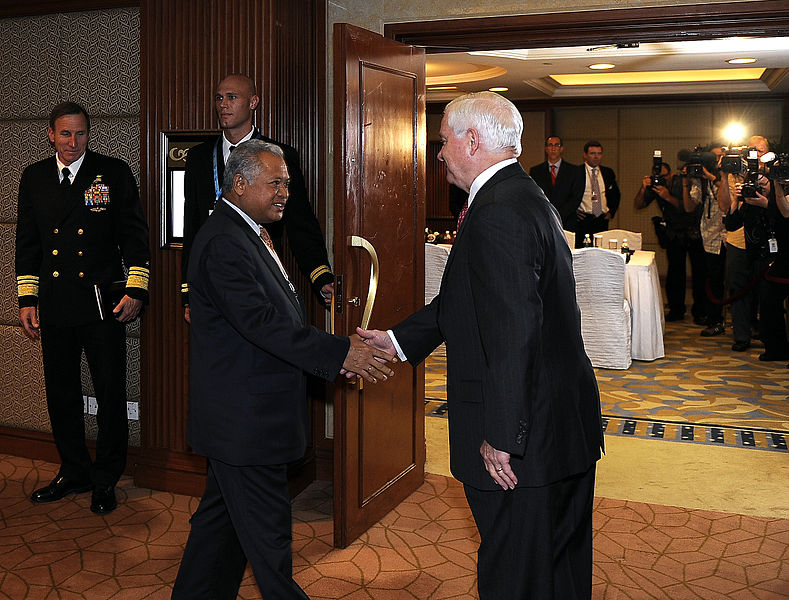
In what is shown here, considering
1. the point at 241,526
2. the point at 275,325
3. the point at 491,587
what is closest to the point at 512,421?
the point at 491,587

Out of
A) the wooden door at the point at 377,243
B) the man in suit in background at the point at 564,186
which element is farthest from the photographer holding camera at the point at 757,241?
the wooden door at the point at 377,243

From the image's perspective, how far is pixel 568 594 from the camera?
257cm

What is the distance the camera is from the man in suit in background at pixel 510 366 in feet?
7.43

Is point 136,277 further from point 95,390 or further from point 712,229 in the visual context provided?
point 712,229

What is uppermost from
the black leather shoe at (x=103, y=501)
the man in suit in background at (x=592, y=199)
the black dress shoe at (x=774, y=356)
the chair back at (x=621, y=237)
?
the man in suit in background at (x=592, y=199)

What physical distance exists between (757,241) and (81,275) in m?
5.66

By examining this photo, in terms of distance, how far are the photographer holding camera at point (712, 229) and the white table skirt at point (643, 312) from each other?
4.98 ft

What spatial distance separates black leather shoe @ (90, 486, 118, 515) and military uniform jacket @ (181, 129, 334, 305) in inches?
38.8

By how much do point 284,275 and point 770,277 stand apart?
5.79 m

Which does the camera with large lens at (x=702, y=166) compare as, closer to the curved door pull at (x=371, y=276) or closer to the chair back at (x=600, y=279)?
the chair back at (x=600, y=279)

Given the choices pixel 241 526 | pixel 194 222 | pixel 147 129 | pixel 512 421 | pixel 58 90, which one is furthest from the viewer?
pixel 58 90

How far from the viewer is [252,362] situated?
2625 mm

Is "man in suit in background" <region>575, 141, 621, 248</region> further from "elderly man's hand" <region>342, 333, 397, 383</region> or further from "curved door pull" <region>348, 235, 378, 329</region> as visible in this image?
"elderly man's hand" <region>342, 333, 397, 383</region>

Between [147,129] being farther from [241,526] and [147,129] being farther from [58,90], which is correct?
[241,526]
